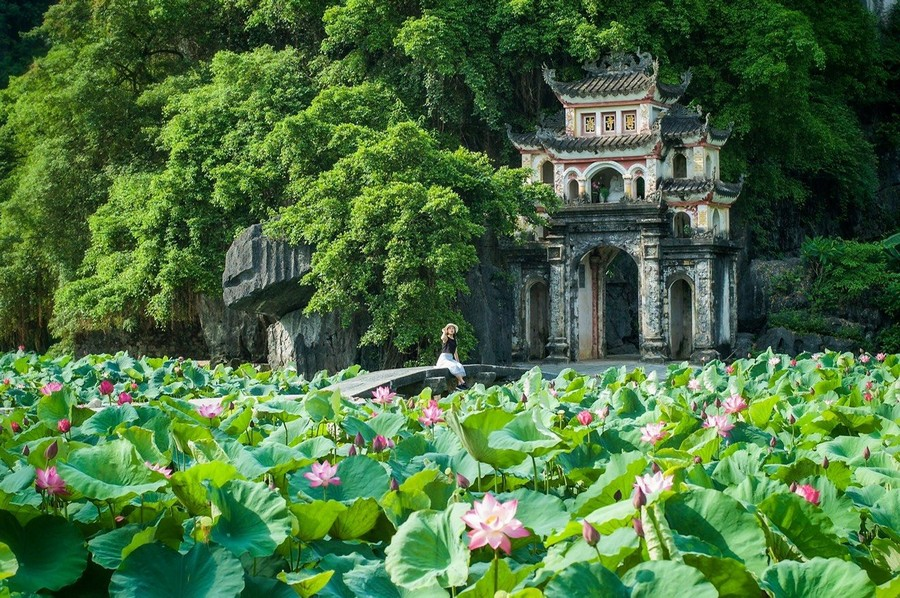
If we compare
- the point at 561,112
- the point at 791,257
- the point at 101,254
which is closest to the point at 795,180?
the point at 791,257

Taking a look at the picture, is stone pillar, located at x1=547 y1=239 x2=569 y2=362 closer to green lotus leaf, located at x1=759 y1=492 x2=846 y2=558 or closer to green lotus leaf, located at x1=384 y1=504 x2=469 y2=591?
green lotus leaf, located at x1=759 y1=492 x2=846 y2=558

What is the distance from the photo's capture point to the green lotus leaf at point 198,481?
8.34 feet

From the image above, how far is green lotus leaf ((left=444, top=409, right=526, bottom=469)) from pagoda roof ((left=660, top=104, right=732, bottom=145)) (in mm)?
20928

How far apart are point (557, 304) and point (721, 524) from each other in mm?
21589

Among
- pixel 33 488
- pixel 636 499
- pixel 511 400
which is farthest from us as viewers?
pixel 511 400

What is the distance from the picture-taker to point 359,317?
20438 mm

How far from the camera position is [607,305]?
28344 mm

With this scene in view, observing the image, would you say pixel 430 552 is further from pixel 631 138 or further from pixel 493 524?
pixel 631 138

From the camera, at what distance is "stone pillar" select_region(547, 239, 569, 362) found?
23625 mm

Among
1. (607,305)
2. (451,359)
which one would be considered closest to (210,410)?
(451,359)

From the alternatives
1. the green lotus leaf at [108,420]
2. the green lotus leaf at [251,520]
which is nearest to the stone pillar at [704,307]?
the green lotus leaf at [108,420]

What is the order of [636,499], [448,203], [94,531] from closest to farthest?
[636,499]
[94,531]
[448,203]

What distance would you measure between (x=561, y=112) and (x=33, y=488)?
22.6m

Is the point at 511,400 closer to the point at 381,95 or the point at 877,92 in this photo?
the point at 381,95
